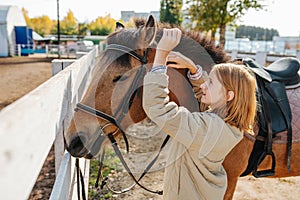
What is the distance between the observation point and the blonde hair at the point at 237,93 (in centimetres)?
152

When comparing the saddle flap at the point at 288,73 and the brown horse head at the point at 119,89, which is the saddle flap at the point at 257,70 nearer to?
the saddle flap at the point at 288,73

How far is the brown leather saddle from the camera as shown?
209 centimetres

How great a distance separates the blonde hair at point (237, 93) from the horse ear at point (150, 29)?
484 mm

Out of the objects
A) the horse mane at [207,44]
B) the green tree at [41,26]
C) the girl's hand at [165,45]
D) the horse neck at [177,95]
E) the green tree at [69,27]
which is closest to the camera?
the girl's hand at [165,45]

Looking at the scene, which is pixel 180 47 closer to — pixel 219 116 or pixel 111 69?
pixel 111 69

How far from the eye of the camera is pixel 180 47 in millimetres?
1965

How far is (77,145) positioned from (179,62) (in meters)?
0.82

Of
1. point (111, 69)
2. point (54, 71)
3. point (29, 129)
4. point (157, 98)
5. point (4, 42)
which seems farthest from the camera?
point (4, 42)

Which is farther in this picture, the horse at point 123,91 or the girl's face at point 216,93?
the horse at point 123,91

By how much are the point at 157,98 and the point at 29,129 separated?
0.86 meters

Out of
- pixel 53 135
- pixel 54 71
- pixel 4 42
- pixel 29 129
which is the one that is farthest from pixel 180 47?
pixel 4 42

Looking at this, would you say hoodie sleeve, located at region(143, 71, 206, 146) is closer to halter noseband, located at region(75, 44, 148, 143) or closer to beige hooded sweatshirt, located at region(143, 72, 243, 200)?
beige hooded sweatshirt, located at region(143, 72, 243, 200)

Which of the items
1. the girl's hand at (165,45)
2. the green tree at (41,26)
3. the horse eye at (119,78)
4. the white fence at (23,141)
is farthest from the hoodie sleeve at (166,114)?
the green tree at (41,26)

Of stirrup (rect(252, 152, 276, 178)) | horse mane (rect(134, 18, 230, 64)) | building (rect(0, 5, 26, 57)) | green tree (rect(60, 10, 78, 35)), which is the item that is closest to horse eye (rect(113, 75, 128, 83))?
horse mane (rect(134, 18, 230, 64))
